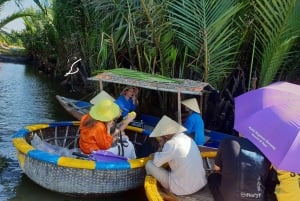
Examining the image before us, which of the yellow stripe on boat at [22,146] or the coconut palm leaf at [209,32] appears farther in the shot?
the coconut palm leaf at [209,32]

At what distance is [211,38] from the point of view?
8250 mm

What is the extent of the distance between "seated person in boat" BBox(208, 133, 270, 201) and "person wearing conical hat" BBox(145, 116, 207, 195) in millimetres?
752

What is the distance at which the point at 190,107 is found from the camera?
6.94 metres

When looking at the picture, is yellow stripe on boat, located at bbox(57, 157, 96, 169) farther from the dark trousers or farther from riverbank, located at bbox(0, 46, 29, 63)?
riverbank, located at bbox(0, 46, 29, 63)

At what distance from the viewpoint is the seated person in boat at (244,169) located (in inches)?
169

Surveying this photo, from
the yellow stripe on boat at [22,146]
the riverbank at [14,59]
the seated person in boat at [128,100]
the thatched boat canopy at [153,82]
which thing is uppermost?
the thatched boat canopy at [153,82]

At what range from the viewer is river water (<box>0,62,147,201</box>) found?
6207mm

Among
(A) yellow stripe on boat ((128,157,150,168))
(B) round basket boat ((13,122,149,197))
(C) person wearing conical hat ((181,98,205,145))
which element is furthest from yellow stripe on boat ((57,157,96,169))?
(C) person wearing conical hat ((181,98,205,145))

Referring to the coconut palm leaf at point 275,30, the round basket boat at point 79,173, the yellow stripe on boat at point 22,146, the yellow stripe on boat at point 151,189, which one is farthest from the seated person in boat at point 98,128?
the coconut palm leaf at point 275,30

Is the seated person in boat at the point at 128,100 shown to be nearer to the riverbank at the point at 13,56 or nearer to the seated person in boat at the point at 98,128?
the seated person in boat at the point at 98,128

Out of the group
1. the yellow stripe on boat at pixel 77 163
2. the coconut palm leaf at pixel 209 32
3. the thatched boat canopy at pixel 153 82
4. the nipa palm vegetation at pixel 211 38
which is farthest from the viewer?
the coconut palm leaf at pixel 209 32

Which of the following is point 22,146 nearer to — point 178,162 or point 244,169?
point 178,162

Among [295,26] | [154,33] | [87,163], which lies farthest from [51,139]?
[295,26]

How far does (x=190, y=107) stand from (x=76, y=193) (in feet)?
7.28
